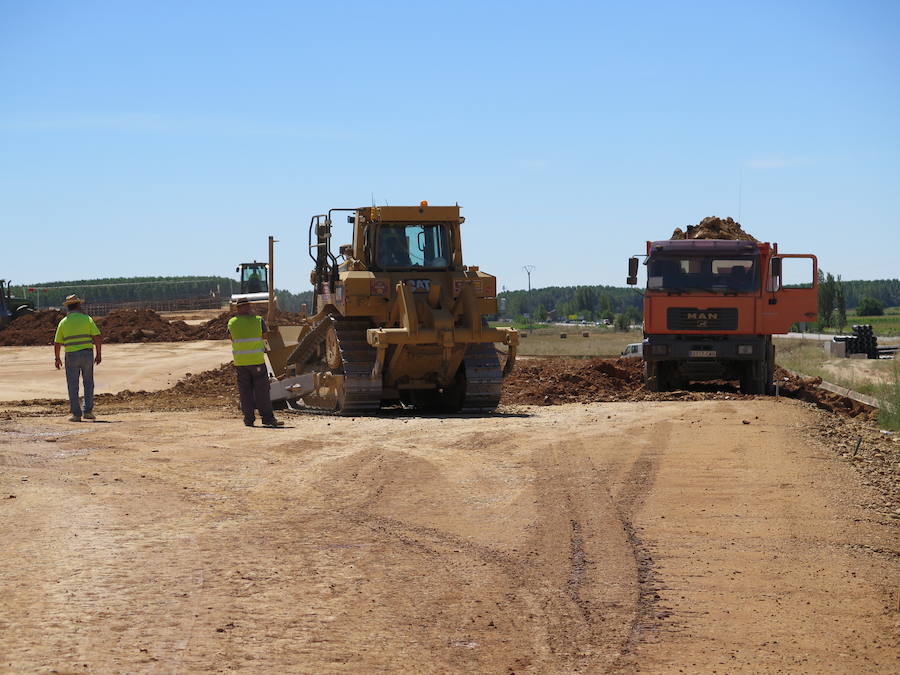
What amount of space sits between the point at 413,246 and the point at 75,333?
17.2 ft

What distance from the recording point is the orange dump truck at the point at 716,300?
22.1m

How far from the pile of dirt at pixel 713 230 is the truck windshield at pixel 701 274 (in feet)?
7.76

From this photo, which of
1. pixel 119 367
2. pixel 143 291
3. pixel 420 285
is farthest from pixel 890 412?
pixel 143 291

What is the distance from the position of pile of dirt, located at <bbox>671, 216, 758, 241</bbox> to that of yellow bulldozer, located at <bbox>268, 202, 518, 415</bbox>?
7.80 metres

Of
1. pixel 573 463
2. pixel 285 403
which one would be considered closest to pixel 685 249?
pixel 285 403

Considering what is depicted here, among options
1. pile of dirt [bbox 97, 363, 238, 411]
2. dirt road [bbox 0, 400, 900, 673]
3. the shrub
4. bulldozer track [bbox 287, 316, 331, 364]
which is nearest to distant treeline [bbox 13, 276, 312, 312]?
pile of dirt [bbox 97, 363, 238, 411]

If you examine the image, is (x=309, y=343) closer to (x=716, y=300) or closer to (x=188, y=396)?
(x=188, y=396)

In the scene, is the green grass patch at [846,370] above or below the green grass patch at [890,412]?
below

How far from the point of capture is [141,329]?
1649 inches

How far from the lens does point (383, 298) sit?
18.0 m

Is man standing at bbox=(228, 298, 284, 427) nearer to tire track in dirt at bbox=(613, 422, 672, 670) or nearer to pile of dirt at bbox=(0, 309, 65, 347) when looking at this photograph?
tire track in dirt at bbox=(613, 422, 672, 670)

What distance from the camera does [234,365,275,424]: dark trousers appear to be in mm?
16125

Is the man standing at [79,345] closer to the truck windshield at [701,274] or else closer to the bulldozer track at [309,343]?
the bulldozer track at [309,343]

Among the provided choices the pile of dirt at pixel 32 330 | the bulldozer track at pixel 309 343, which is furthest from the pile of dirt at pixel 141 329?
the bulldozer track at pixel 309 343
